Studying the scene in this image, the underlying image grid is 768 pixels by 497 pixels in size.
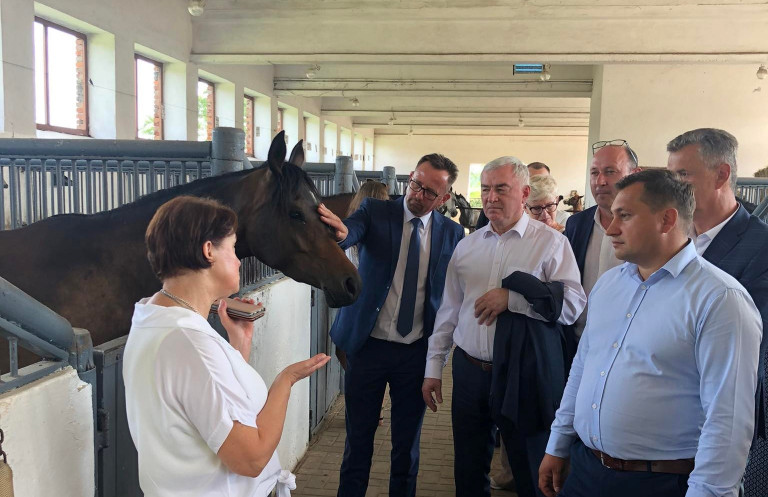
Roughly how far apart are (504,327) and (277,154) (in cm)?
106

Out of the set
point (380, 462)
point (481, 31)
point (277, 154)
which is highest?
point (481, 31)

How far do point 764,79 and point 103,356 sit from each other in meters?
11.2

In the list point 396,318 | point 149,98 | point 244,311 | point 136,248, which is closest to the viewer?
point 244,311

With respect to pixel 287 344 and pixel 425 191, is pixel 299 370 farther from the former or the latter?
pixel 287 344

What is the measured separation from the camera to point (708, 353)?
1.29m

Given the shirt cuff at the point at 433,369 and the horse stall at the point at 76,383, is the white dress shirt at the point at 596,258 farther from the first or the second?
the horse stall at the point at 76,383

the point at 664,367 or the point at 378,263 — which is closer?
the point at 664,367

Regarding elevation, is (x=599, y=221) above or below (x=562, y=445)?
above

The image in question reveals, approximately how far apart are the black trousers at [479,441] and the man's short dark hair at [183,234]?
4.32ft

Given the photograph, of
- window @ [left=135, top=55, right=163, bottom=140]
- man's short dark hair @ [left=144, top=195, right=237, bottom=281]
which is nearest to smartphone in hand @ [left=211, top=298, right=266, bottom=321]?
man's short dark hair @ [left=144, top=195, right=237, bottom=281]

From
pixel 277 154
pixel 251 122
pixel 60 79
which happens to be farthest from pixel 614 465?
pixel 251 122

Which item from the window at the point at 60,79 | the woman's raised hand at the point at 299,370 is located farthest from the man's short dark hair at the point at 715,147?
the window at the point at 60,79

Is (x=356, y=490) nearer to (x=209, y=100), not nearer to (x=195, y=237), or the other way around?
(x=195, y=237)

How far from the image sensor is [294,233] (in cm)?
217
